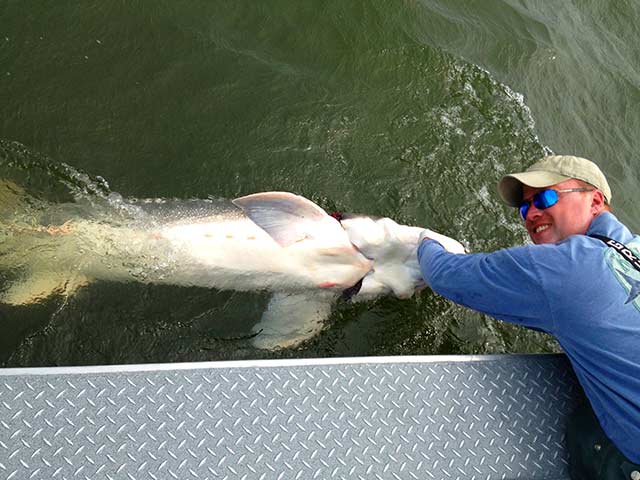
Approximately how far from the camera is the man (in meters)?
3.10

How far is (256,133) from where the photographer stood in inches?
214

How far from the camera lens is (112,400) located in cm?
287

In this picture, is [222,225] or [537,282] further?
[222,225]

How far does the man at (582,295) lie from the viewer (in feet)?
10.2

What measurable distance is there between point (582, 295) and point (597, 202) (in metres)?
1.02

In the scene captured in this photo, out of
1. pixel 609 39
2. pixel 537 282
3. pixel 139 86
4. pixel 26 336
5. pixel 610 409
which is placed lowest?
pixel 26 336

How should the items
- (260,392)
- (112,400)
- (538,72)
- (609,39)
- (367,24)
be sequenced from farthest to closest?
(609,39) → (538,72) → (367,24) → (260,392) → (112,400)

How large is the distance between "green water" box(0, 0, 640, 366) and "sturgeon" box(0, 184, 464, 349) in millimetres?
182

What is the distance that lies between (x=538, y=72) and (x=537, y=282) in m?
5.24

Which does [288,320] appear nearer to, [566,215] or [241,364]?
[241,364]

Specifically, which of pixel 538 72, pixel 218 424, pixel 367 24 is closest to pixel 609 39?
pixel 538 72

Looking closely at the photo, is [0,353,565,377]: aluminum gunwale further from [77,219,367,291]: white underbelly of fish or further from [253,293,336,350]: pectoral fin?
[253,293,336,350]: pectoral fin

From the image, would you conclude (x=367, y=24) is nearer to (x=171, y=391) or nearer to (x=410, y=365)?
(x=410, y=365)

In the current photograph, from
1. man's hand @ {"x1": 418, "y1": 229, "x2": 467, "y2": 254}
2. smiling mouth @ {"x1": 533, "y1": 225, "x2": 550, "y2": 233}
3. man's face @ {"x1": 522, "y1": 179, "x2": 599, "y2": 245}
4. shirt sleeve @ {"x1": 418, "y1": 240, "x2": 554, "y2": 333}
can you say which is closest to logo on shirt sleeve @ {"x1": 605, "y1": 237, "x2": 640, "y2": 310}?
shirt sleeve @ {"x1": 418, "y1": 240, "x2": 554, "y2": 333}
